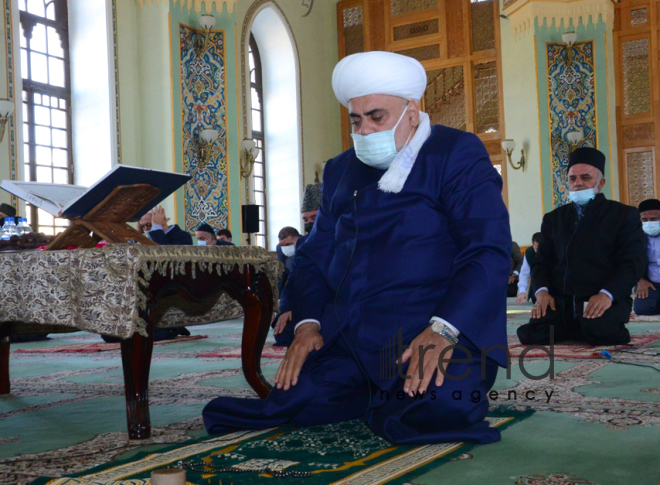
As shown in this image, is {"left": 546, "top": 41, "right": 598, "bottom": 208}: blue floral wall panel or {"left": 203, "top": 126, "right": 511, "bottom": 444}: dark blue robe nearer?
{"left": 203, "top": 126, "right": 511, "bottom": 444}: dark blue robe

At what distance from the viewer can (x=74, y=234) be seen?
7.71 feet

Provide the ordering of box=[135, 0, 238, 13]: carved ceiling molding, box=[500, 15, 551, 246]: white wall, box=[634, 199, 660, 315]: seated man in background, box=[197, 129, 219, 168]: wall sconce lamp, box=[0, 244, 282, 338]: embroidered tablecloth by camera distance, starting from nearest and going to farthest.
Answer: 1. box=[0, 244, 282, 338]: embroidered tablecloth
2. box=[634, 199, 660, 315]: seated man in background
3. box=[135, 0, 238, 13]: carved ceiling molding
4. box=[197, 129, 219, 168]: wall sconce lamp
5. box=[500, 15, 551, 246]: white wall

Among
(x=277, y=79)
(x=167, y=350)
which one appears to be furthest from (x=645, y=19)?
(x=167, y=350)

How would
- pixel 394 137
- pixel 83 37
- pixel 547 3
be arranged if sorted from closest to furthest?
pixel 394 137
pixel 83 37
pixel 547 3

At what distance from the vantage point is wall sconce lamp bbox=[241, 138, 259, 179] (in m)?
9.82

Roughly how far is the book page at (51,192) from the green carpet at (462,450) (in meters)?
0.72

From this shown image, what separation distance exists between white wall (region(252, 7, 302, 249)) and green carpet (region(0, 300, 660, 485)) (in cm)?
781

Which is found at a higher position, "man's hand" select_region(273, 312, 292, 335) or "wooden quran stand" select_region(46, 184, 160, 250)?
"wooden quran stand" select_region(46, 184, 160, 250)

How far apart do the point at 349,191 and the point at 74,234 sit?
931 millimetres

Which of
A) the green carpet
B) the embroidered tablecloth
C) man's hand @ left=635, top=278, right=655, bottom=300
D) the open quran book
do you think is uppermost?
the open quran book

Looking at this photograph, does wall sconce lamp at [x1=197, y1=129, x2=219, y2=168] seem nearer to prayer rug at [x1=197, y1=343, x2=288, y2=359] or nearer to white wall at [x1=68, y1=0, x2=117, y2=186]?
white wall at [x1=68, y1=0, x2=117, y2=186]

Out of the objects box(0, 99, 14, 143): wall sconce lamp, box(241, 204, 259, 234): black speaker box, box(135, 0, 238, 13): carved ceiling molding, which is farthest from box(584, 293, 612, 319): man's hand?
box(135, 0, 238, 13): carved ceiling molding

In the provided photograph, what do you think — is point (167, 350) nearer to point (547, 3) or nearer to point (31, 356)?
point (31, 356)

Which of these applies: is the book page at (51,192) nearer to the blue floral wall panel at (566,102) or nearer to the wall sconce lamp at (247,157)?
the wall sconce lamp at (247,157)
